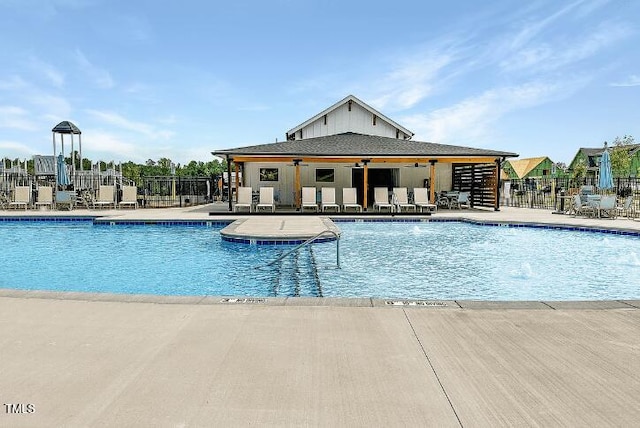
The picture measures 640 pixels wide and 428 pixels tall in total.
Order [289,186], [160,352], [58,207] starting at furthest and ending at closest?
[289,186] → [58,207] → [160,352]

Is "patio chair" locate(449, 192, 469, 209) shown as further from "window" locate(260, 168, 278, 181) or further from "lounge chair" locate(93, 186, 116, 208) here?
"lounge chair" locate(93, 186, 116, 208)

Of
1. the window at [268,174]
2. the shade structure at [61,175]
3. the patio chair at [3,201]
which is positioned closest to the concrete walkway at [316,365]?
the window at [268,174]

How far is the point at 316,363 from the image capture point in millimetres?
2791

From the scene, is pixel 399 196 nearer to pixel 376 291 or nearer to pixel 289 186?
pixel 289 186

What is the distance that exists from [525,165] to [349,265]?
65289 mm

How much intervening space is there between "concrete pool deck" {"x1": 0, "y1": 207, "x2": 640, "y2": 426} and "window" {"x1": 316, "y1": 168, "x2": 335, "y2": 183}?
54.7 feet

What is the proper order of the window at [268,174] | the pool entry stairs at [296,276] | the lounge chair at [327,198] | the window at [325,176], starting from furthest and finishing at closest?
1. the window at [325,176]
2. the window at [268,174]
3. the lounge chair at [327,198]
4. the pool entry stairs at [296,276]

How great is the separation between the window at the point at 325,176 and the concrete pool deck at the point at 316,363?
54.7ft

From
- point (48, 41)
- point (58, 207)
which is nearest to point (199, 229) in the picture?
point (58, 207)

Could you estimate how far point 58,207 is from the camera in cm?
1889

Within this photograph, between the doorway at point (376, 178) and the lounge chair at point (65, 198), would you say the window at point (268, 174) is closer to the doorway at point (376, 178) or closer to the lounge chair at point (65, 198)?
the doorway at point (376, 178)

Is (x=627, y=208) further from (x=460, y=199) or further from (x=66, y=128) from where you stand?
(x=66, y=128)

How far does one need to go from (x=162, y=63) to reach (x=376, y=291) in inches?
712

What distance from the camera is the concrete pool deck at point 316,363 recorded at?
2.18 m
